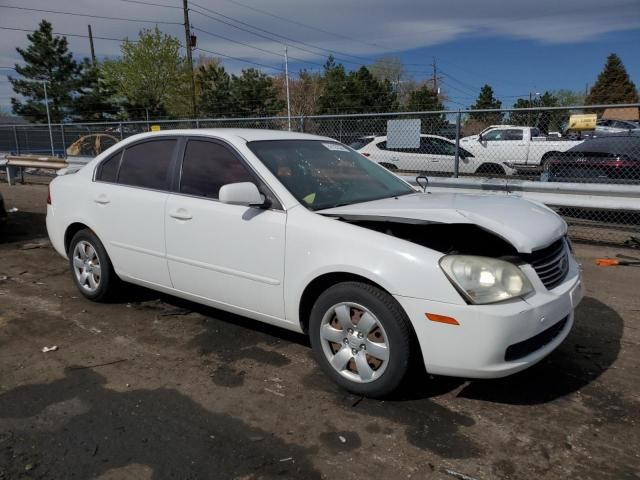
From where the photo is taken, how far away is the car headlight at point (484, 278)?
8.91 feet

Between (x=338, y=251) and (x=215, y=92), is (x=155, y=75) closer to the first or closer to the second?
(x=215, y=92)

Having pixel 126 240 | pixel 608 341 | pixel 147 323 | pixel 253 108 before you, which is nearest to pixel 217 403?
pixel 147 323

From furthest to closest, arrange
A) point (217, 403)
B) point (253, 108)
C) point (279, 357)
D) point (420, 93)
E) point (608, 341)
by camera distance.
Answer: point (420, 93)
point (253, 108)
point (608, 341)
point (279, 357)
point (217, 403)

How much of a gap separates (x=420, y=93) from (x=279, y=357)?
153ft

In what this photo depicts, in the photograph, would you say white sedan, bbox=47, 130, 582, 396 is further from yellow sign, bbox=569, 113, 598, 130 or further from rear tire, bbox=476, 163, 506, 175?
rear tire, bbox=476, 163, 506, 175

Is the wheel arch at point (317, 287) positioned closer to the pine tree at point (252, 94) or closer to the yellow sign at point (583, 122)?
the yellow sign at point (583, 122)

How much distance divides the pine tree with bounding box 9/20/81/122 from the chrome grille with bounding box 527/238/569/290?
53.0m

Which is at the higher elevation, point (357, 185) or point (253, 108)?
point (253, 108)

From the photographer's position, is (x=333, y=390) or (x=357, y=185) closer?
(x=333, y=390)

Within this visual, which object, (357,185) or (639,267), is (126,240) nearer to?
(357,185)

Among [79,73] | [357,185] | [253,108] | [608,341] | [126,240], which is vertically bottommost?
[608,341]

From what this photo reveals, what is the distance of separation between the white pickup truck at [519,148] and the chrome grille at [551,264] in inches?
325

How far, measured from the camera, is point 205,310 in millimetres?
4699

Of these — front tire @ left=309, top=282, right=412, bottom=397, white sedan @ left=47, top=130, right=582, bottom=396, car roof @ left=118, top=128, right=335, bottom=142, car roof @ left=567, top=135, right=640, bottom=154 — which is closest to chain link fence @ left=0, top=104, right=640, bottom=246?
car roof @ left=567, top=135, right=640, bottom=154
